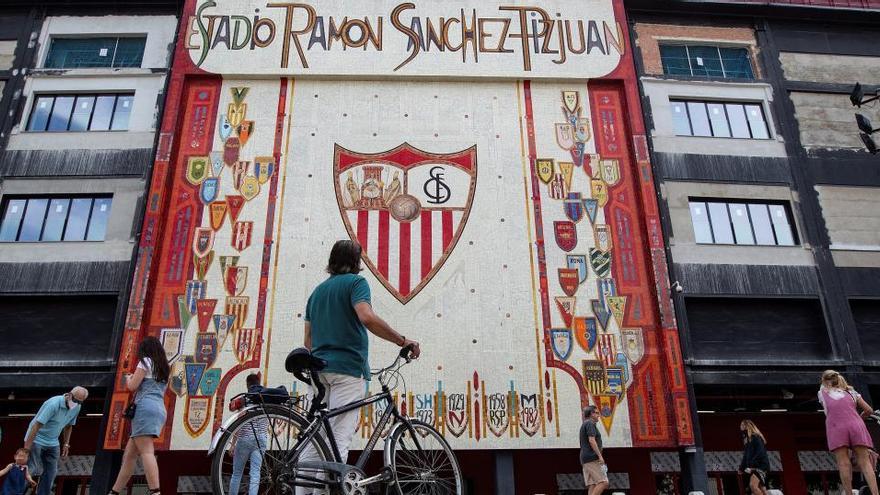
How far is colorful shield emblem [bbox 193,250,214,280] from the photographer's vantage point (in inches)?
600

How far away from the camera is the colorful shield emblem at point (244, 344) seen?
47.6 ft

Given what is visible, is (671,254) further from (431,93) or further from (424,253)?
(431,93)

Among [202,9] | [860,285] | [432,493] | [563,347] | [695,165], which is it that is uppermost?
[202,9]

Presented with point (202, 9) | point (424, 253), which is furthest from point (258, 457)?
point (202, 9)

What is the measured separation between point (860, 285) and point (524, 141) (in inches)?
376

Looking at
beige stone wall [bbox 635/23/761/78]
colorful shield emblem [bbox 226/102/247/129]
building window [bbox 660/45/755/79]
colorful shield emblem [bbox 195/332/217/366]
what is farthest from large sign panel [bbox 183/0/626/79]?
colorful shield emblem [bbox 195/332/217/366]

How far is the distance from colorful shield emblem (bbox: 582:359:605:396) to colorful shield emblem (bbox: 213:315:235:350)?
319 inches

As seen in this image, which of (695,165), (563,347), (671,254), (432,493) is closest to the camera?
(432,493)

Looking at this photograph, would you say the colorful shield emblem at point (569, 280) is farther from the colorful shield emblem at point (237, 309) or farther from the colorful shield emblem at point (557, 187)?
the colorful shield emblem at point (237, 309)

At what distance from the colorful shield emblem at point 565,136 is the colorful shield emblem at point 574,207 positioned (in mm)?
1413

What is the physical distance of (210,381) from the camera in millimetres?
14266

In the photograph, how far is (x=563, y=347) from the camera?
14.9 meters

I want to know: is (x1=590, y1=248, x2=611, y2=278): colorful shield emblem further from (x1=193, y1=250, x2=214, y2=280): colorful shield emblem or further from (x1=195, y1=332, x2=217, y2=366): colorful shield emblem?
(x1=193, y1=250, x2=214, y2=280): colorful shield emblem

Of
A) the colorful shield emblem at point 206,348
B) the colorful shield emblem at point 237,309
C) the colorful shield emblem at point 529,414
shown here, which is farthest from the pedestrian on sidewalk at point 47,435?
the colorful shield emblem at point 529,414
